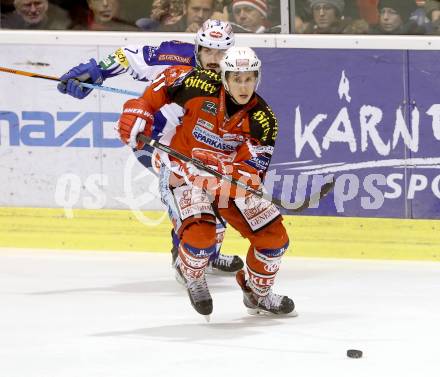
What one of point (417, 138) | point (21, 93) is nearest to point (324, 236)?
point (417, 138)

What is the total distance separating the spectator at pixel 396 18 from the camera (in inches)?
275

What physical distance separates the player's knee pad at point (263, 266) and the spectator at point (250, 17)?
6.28ft

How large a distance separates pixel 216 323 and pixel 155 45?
2134 millimetres

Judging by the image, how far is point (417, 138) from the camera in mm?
6965

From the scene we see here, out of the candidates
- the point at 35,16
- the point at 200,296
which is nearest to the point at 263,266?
the point at 200,296

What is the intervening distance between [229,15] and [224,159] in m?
1.71

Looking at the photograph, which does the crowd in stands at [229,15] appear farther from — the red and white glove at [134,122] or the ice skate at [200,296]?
the ice skate at [200,296]

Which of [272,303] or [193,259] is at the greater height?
[193,259]

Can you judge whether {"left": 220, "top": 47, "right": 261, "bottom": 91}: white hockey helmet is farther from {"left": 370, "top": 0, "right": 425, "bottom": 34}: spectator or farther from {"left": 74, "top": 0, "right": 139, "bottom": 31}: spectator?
{"left": 74, "top": 0, "right": 139, "bottom": 31}: spectator

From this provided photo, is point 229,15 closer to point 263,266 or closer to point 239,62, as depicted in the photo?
point 239,62

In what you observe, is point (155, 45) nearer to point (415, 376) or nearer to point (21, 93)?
point (21, 93)

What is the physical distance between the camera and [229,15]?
23.7 ft

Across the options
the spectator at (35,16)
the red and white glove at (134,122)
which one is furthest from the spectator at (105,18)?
the red and white glove at (134,122)

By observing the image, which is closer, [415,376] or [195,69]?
[415,376]
